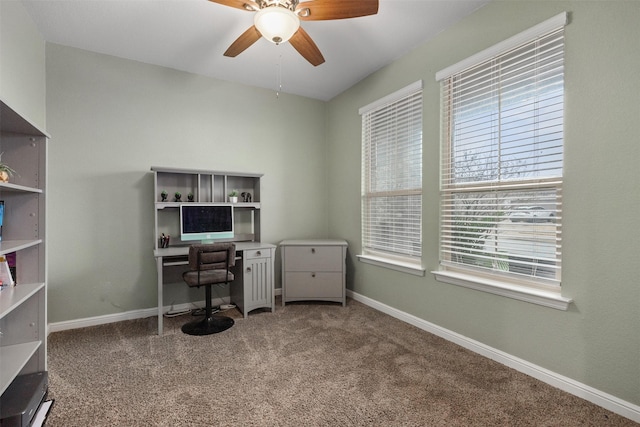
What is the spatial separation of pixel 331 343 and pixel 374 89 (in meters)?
2.78

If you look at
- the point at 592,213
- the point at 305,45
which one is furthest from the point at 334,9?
the point at 592,213

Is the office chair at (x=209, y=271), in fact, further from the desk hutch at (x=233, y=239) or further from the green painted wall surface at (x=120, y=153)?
the green painted wall surface at (x=120, y=153)

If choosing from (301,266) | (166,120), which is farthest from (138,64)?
(301,266)

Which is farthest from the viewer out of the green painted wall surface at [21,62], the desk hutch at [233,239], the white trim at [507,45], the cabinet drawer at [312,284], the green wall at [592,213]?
the cabinet drawer at [312,284]

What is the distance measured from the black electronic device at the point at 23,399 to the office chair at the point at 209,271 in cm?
117

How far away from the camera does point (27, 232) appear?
1812 mm

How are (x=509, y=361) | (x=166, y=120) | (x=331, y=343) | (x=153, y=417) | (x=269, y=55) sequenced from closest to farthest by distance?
(x=153, y=417) < (x=509, y=361) < (x=331, y=343) < (x=269, y=55) < (x=166, y=120)

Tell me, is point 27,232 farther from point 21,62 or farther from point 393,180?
point 393,180

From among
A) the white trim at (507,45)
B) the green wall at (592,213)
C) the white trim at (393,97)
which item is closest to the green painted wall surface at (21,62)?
the white trim at (393,97)

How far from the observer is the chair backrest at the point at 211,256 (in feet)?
8.84

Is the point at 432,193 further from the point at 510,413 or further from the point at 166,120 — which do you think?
the point at 166,120

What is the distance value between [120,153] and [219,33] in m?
1.61

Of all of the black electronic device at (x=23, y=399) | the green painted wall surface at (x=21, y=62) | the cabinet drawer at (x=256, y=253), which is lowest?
the black electronic device at (x=23, y=399)

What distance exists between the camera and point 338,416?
169 cm
